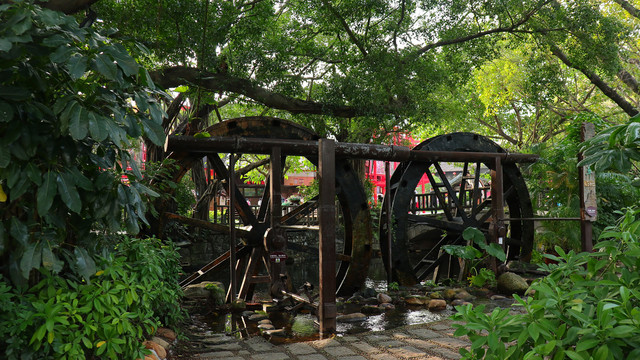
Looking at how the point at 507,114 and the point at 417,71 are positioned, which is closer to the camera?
the point at 417,71

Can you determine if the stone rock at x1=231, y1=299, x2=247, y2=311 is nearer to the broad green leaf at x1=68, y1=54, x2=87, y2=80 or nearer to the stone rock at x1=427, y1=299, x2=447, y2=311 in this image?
the stone rock at x1=427, y1=299, x2=447, y2=311

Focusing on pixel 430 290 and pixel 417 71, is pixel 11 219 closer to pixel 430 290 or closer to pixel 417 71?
pixel 430 290

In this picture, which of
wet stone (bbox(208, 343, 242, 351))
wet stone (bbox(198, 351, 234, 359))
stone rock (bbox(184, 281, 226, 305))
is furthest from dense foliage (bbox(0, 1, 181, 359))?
stone rock (bbox(184, 281, 226, 305))

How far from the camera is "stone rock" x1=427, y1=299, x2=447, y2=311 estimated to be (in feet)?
21.6

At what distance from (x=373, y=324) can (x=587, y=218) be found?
3072 mm

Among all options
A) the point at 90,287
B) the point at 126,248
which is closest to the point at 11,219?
the point at 90,287

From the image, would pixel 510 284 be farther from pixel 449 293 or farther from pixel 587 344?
pixel 587 344

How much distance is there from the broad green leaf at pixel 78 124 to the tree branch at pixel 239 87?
4.71 m

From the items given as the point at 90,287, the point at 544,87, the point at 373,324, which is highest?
the point at 544,87

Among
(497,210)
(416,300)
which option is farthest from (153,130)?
(497,210)

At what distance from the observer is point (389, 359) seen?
4152mm

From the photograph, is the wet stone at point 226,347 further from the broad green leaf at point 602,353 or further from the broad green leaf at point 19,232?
the broad green leaf at point 602,353

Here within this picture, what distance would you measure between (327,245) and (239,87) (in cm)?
397

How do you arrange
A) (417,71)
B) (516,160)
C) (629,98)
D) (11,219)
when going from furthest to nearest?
(629,98), (516,160), (417,71), (11,219)
